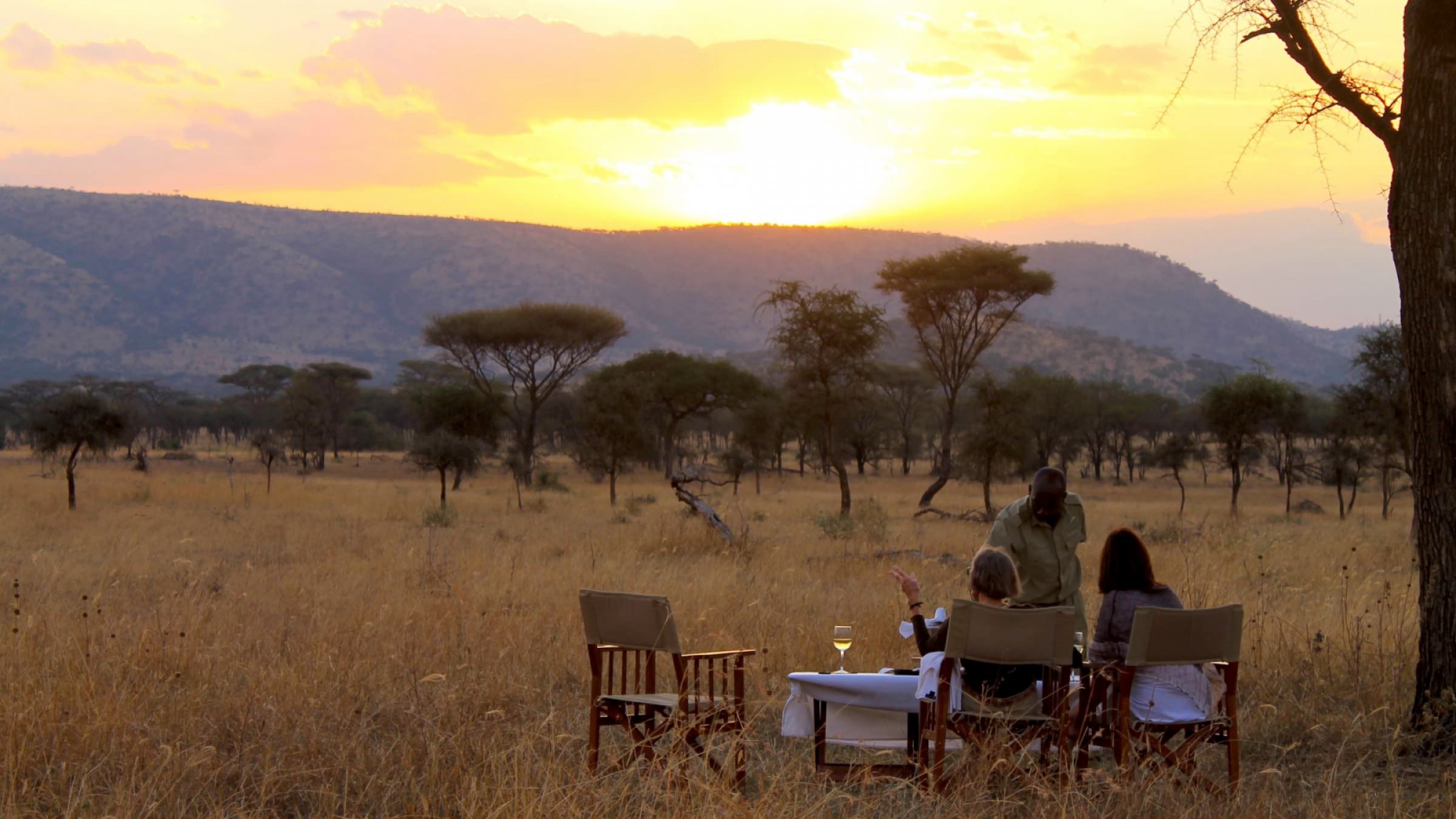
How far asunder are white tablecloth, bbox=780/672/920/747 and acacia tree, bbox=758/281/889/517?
17524 mm

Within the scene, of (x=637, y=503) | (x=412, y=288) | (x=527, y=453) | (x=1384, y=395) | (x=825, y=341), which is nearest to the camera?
(x=825, y=341)

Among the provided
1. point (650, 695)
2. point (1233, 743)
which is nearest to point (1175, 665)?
point (1233, 743)

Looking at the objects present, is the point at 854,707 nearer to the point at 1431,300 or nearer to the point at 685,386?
the point at 1431,300

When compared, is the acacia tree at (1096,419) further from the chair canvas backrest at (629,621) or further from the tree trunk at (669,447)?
the chair canvas backrest at (629,621)

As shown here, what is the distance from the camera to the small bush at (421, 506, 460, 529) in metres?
18.8

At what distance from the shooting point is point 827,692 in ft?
15.9

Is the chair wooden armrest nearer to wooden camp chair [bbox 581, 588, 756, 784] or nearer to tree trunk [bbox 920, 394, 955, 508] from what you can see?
wooden camp chair [bbox 581, 588, 756, 784]

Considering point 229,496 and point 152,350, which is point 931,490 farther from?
point 152,350

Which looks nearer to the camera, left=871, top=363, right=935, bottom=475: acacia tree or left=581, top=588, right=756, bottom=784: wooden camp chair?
left=581, top=588, right=756, bottom=784: wooden camp chair

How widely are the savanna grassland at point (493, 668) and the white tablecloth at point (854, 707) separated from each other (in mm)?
203

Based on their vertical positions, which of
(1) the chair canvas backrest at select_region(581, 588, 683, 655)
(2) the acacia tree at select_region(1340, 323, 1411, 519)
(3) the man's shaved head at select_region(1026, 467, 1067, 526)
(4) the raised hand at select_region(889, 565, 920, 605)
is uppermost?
(2) the acacia tree at select_region(1340, 323, 1411, 519)

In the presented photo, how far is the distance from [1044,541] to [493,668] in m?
3.29

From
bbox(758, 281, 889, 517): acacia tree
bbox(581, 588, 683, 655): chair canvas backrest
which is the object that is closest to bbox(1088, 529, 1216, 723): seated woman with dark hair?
bbox(581, 588, 683, 655): chair canvas backrest

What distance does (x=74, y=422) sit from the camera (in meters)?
21.7
